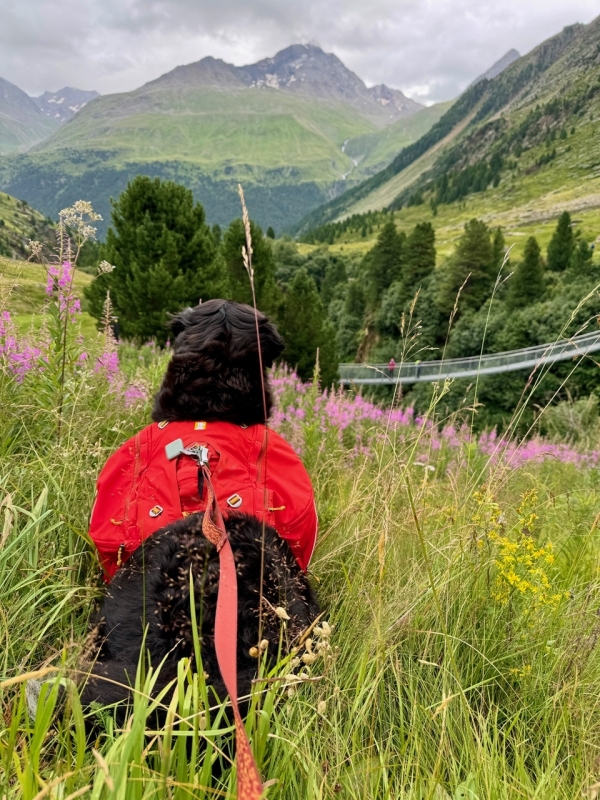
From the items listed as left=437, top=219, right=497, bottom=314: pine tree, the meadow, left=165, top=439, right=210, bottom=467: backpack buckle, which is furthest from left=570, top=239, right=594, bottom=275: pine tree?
left=165, top=439, right=210, bottom=467: backpack buckle

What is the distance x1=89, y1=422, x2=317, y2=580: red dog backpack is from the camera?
1.88 metres

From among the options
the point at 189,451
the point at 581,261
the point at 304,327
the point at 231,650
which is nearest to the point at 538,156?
the point at 581,261

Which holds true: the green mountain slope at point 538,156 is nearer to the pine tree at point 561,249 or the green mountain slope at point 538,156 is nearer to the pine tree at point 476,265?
the pine tree at point 561,249

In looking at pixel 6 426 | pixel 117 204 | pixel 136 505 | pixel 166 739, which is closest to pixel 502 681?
pixel 166 739

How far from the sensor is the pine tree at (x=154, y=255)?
22.6 m

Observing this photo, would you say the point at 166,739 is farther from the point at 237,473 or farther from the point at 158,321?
the point at 158,321

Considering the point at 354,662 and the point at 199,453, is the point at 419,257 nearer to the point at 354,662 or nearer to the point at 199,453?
the point at 199,453

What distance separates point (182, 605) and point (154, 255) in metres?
24.2

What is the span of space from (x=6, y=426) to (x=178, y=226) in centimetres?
2307

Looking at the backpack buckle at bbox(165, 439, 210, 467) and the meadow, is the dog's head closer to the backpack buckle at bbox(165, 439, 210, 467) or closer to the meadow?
the backpack buckle at bbox(165, 439, 210, 467)

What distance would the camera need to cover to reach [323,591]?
236cm

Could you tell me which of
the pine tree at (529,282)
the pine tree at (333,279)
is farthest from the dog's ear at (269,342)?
the pine tree at (333,279)

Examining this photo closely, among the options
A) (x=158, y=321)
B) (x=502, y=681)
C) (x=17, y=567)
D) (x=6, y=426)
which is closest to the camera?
(x=502, y=681)

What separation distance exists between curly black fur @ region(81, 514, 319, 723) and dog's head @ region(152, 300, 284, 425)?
59cm
